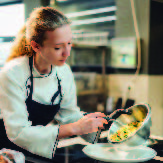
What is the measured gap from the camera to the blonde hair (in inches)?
41.4

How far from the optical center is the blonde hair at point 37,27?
1.05 meters

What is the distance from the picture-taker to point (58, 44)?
1.02 m

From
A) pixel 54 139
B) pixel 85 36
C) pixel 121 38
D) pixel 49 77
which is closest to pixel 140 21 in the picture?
pixel 121 38

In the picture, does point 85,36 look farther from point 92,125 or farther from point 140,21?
point 92,125

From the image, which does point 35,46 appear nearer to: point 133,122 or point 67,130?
point 67,130

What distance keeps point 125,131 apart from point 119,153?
12 centimetres

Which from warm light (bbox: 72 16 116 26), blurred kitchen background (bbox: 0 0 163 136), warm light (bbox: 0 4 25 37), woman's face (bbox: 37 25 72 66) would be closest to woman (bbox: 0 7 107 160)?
woman's face (bbox: 37 25 72 66)

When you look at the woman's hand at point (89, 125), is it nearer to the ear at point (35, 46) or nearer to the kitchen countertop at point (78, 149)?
the kitchen countertop at point (78, 149)

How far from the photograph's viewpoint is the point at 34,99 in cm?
114

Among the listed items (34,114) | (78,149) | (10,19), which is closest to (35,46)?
(34,114)

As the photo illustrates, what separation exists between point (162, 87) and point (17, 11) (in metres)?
1.84

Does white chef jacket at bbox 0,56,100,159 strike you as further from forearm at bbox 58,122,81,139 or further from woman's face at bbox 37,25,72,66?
woman's face at bbox 37,25,72,66

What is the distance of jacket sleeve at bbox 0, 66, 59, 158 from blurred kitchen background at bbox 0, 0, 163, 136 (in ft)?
4.75

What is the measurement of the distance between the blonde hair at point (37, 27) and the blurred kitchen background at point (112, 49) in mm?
1193
